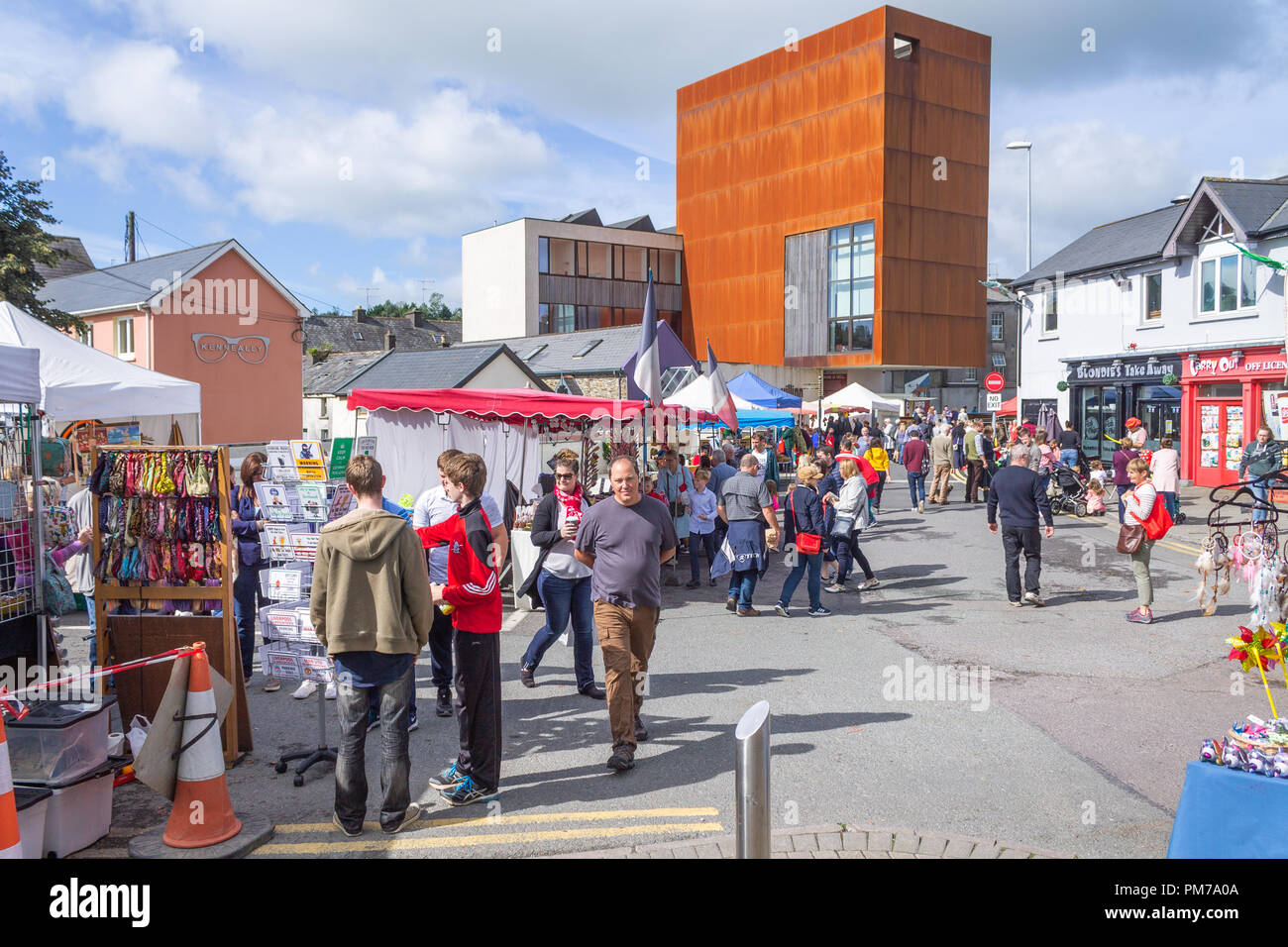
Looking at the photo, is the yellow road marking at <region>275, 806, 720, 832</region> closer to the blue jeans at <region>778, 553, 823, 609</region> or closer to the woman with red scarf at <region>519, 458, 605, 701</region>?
the woman with red scarf at <region>519, 458, 605, 701</region>

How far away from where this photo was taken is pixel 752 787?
3395mm

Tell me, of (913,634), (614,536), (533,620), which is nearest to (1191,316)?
(913,634)

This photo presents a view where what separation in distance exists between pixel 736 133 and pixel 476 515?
4501 cm

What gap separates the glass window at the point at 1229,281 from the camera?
23.9 metres

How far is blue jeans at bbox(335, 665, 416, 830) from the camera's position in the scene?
190 inches

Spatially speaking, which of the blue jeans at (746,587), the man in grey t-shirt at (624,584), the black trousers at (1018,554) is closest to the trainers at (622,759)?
the man in grey t-shirt at (624,584)

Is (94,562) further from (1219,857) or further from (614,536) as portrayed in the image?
(1219,857)

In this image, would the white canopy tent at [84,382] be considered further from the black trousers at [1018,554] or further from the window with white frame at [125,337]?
the window with white frame at [125,337]

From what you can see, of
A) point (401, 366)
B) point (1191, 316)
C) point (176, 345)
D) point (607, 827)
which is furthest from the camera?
point (176, 345)

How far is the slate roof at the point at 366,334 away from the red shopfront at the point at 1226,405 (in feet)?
144

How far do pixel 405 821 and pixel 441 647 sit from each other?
1785mm

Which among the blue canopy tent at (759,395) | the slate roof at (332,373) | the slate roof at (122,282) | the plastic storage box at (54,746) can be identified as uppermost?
the slate roof at (122,282)

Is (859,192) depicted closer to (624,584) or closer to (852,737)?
(852,737)
